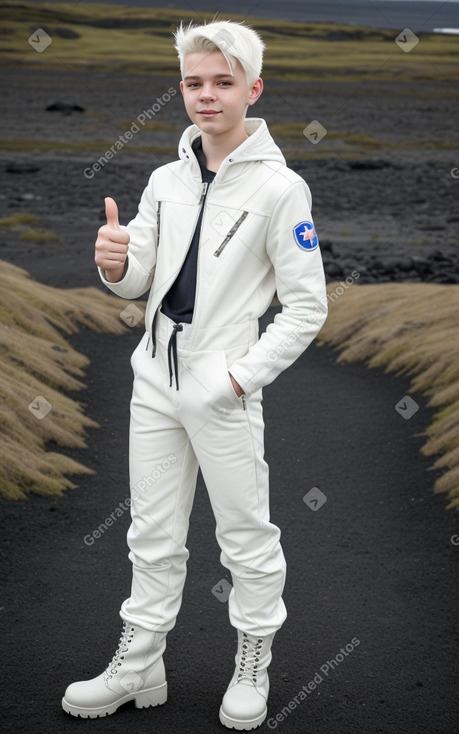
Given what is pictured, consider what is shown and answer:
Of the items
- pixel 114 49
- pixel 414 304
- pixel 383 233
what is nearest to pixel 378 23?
pixel 114 49

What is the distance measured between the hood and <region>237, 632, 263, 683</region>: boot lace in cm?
173

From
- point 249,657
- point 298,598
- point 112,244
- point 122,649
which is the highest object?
point 112,244

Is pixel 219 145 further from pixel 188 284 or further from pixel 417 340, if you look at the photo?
pixel 417 340

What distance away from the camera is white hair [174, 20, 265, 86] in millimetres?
3365

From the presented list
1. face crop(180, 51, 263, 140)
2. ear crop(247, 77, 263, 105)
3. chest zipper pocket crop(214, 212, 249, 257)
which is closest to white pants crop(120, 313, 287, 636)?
chest zipper pocket crop(214, 212, 249, 257)

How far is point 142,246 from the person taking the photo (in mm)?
3674

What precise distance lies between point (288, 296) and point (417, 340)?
23.3 ft

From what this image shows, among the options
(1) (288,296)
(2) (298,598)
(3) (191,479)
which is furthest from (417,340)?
(1) (288,296)

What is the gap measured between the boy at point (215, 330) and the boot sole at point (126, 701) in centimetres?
1

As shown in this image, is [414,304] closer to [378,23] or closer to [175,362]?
[175,362]

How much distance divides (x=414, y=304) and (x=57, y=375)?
16.3 feet

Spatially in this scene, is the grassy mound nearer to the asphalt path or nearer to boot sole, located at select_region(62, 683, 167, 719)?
the asphalt path

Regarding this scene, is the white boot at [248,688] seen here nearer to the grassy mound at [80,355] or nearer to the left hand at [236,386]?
the left hand at [236,386]

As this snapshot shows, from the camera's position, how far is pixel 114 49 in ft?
314
